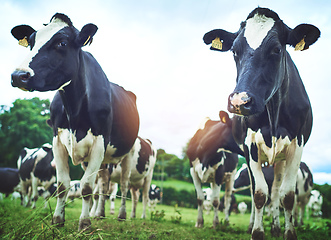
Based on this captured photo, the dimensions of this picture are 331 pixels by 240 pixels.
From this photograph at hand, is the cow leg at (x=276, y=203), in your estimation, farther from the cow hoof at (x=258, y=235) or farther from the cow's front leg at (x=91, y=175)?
the cow's front leg at (x=91, y=175)

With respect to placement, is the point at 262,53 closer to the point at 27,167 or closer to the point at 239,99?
the point at 239,99

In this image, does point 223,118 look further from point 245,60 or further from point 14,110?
point 14,110

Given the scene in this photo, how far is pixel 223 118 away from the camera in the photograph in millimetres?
6699

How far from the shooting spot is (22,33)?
4.27 m

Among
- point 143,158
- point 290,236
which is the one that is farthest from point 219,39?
point 143,158

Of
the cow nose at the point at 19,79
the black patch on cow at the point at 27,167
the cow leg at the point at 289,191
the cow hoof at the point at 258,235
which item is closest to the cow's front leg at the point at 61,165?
the cow nose at the point at 19,79

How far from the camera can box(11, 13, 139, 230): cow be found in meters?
3.37

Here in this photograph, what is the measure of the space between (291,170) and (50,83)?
324 cm

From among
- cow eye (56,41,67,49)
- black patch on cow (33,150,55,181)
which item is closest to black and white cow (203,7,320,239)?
cow eye (56,41,67,49)

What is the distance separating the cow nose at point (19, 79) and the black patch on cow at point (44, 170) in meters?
8.49

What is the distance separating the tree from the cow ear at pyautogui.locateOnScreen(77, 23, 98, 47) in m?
28.1

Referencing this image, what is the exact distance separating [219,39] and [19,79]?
282 centimetres

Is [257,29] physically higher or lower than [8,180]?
higher

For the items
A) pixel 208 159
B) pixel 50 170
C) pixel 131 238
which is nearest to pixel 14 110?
pixel 50 170
